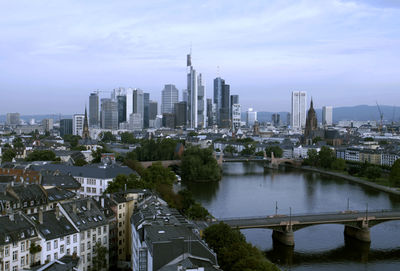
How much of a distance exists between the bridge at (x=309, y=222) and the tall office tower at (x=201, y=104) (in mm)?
137149

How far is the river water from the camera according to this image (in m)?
20.3

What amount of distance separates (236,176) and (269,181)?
4.47 metres

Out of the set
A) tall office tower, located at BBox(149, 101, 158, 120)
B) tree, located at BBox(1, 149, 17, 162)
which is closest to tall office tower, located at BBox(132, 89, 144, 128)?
tall office tower, located at BBox(149, 101, 158, 120)

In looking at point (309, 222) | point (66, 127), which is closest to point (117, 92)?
point (66, 127)

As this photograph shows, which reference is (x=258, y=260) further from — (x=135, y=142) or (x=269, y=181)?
(x=135, y=142)

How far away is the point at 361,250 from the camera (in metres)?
21.8

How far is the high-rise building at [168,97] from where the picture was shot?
190250mm

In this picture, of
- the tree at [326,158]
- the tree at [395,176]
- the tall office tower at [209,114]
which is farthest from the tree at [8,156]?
the tall office tower at [209,114]

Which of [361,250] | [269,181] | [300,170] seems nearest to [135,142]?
[300,170]

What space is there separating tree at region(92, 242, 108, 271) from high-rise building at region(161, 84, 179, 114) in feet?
568

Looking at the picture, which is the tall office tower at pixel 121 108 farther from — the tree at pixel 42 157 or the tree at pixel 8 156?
the tree at pixel 42 157

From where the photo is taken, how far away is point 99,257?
1636 cm

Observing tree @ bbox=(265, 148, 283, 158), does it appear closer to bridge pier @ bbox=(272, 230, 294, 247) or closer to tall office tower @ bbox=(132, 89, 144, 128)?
bridge pier @ bbox=(272, 230, 294, 247)

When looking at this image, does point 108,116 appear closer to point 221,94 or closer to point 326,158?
point 221,94
